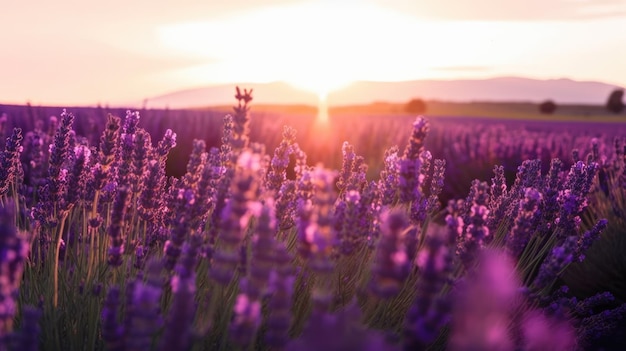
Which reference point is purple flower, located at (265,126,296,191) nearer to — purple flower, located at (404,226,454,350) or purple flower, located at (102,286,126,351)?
purple flower, located at (102,286,126,351)

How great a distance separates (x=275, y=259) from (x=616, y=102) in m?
94.6

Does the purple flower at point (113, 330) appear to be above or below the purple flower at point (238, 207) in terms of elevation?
below

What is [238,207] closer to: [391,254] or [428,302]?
[391,254]

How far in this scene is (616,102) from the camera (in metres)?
86.4

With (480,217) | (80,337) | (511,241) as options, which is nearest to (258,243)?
(480,217)

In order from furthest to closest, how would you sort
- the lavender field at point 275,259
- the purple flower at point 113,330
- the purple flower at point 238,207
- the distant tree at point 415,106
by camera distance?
the distant tree at point 415,106
the purple flower at point 113,330
the purple flower at point 238,207
the lavender field at point 275,259

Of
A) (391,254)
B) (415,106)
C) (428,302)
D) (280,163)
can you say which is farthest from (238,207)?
(415,106)

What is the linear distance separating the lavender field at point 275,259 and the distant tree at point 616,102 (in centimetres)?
9035

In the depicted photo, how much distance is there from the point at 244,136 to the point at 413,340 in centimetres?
99

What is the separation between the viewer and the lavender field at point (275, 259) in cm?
142

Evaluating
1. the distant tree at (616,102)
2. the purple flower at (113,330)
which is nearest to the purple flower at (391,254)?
the purple flower at (113,330)

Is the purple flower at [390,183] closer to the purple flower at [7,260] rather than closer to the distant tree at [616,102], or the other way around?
the purple flower at [7,260]

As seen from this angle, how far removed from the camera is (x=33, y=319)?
1.39 metres

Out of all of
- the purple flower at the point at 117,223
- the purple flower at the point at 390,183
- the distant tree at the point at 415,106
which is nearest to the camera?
the purple flower at the point at 117,223
